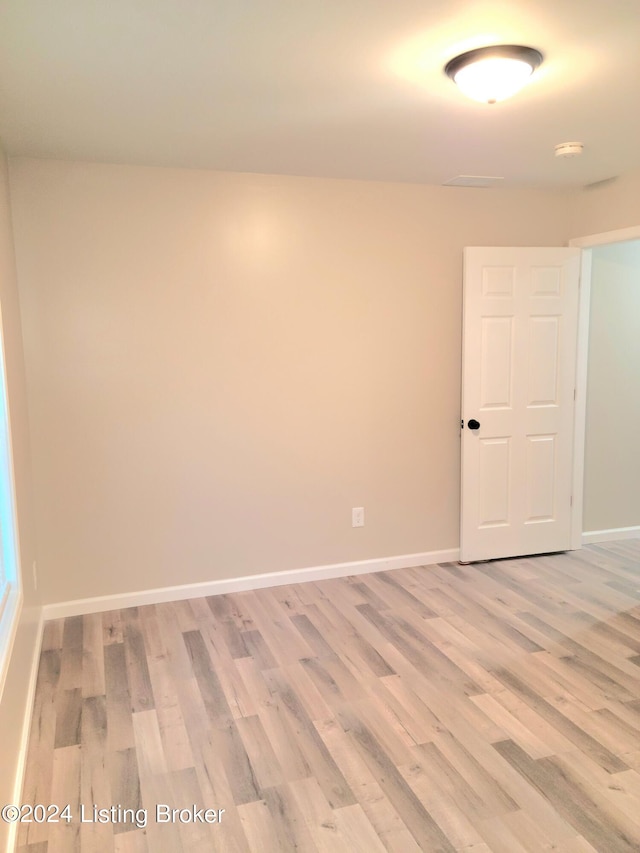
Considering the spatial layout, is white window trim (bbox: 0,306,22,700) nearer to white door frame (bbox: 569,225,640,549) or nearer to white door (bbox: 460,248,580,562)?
white door (bbox: 460,248,580,562)

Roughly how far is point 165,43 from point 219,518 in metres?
2.50

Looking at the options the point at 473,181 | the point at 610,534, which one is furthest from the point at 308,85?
the point at 610,534

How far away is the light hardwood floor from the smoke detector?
7.92ft

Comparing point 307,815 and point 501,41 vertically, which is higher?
point 501,41

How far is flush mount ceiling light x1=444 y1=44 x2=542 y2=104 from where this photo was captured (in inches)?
83.0

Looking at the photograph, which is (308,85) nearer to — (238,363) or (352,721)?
(238,363)

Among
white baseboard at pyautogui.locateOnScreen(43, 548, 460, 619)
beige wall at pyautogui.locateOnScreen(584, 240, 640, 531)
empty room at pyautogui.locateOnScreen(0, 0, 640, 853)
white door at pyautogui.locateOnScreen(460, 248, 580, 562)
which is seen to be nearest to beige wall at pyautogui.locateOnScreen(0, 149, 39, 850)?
empty room at pyautogui.locateOnScreen(0, 0, 640, 853)

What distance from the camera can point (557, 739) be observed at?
7.93 ft

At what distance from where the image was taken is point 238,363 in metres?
3.72

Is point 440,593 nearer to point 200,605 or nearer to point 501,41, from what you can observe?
point 200,605

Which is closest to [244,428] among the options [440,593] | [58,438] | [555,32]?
[58,438]

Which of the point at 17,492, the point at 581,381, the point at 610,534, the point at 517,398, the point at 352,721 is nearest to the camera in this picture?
the point at 352,721

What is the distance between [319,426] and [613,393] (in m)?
2.20

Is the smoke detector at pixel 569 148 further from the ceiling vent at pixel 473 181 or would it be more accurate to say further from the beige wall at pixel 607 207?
the beige wall at pixel 607 207
